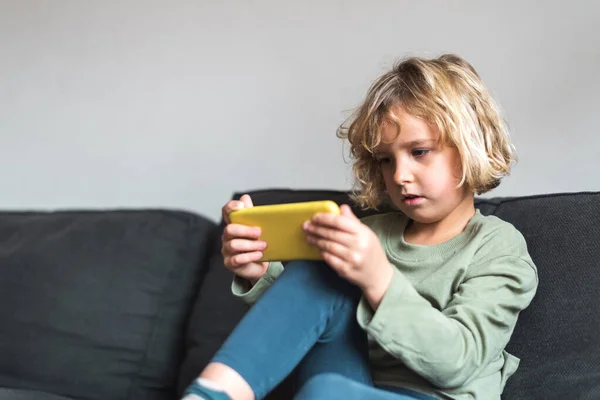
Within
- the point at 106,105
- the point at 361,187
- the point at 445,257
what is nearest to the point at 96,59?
the point at 106,105

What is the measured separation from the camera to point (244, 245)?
1.00 meters

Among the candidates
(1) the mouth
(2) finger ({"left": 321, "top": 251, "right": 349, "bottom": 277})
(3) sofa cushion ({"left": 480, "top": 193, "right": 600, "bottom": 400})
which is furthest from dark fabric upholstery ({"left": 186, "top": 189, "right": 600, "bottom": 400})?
(2) finger ({"left": 321, "top": 251, "right": 349, "bottom": 277})

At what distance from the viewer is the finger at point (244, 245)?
3.24 feet

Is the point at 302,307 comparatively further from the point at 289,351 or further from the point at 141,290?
the point at 141,290

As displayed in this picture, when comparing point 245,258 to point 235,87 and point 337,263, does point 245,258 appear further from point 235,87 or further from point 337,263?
point 235,87

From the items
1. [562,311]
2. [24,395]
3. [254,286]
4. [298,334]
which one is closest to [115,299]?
[24,395]

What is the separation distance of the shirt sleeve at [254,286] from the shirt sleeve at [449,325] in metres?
0.24

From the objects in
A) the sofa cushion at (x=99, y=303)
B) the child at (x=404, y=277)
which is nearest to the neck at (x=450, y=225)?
the child at (x=404, y=277)

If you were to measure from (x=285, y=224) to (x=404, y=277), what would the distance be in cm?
19

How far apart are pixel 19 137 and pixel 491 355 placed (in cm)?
149

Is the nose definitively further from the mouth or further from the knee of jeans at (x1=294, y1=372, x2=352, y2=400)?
the knee of jeans at (x1=294, y1=372, x2=352, y2=400)

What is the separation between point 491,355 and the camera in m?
0.92

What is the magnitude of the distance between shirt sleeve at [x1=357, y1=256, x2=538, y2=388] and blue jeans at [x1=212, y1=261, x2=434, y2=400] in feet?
0.18

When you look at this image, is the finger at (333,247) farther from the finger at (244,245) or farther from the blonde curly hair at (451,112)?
the blonde curly hair at (451,112)
